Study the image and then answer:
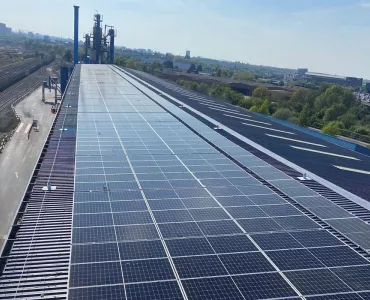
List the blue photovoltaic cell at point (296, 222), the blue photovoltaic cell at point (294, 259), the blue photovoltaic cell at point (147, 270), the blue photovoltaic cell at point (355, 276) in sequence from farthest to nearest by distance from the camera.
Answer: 1. the blue photovoltaic cell at point (296, 222)
2. the blue photovoltaic cell at point (294, 259)
3. the blue photovoltaic cell at point (355, 276)
4. the blue photovoltaic cell at point (147, 270)

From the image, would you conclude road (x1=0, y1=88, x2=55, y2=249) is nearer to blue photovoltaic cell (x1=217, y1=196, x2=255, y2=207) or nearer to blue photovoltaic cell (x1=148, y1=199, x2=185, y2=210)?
blue photovoltaic cell (x1=148, y1=199, x2=185, y2=210)

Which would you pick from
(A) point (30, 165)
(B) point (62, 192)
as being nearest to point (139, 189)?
(B) point (62, 192)

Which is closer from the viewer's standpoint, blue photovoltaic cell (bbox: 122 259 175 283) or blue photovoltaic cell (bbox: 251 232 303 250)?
blue photovoltaic cell (bbox: 122 259 175 283)

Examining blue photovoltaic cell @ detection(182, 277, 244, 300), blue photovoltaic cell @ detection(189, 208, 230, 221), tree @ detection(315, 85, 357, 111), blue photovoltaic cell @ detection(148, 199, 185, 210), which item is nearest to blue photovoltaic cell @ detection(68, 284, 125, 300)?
blue photovoltaic cell @ detection(182, 277, 244, 300)

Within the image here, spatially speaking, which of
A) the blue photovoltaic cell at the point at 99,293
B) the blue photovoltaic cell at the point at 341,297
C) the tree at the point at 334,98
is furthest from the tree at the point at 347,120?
the blue photovoltaic cell at the point at 99,293

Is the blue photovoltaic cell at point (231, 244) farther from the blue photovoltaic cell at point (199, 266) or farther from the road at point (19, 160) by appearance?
the road at point (19, 160)

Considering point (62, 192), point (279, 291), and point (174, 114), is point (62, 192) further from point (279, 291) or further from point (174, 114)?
point (174, 114)

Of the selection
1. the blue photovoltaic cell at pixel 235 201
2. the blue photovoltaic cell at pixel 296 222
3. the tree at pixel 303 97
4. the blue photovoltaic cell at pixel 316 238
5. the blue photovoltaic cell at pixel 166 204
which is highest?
the blue photovoltaic cell at pixel 235 201
